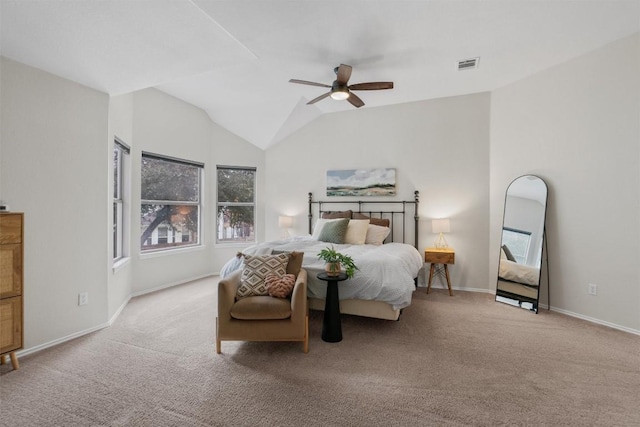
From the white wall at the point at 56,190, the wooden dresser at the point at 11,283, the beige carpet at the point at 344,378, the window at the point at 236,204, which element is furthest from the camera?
the window at the point at 236,204

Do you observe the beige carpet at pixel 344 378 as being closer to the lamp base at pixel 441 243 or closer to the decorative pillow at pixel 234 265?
the decorative pillow at pixel 234 265

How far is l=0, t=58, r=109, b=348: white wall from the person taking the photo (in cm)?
253

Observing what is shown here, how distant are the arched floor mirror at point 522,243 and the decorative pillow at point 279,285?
10.1 ft

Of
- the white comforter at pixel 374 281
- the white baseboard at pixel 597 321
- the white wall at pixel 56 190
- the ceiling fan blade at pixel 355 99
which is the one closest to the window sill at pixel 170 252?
the white wall at pixel 56 190

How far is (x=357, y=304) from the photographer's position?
3.07m

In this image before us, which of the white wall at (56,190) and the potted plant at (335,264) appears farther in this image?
the potted plant at (335,264)

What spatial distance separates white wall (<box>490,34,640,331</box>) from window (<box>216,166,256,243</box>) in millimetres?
4511

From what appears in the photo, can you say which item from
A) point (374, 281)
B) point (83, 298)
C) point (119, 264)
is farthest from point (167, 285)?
point (374, 281)

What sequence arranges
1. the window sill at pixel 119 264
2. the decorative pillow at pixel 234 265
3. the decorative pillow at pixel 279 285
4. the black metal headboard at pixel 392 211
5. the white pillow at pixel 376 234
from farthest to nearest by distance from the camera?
the black metal headboard at pixel 392 211 → the white pillow at pixel 376 234 → the window sill at pixel 119 264 → the decorative pillow at pixel 234 265 → the decorative pillow at pixel 279 285

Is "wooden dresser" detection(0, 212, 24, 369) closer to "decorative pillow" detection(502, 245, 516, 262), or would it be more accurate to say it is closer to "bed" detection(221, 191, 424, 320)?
"bed" detection(221, 191, 424, 320)

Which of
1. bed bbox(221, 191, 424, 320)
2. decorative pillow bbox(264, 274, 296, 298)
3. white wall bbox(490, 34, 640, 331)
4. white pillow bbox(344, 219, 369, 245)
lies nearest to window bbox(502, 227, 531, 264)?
white wall bbox(490, 34, 640, 331)

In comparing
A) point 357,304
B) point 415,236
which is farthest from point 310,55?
point 415,236

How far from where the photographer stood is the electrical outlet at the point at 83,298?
2.99 meters

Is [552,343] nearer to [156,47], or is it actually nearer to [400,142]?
[400,142]
